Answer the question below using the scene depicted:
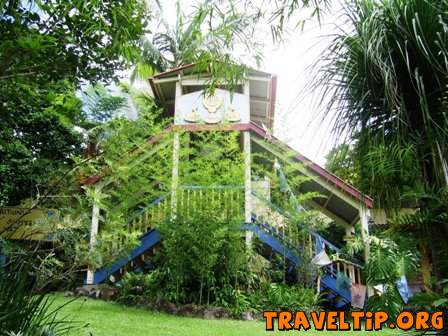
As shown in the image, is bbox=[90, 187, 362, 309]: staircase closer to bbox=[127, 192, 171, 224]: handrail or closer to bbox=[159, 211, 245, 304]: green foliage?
bbox=[127, 192, 171, 224]: handrail

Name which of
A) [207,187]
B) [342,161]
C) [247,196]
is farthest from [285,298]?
[342,161]

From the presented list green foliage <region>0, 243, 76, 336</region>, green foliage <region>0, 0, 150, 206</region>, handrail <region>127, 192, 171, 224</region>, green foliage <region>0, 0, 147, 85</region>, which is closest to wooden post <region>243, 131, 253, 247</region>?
handrail <region>127, 192, 171, 224</region>

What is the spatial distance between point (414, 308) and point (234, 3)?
63.1 inches

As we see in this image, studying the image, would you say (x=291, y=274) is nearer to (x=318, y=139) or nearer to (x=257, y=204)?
(x=257, y=204)

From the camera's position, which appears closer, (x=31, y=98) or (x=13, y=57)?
(x=13, y=57)

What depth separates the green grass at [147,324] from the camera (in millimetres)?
3763

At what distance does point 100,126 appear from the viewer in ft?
10.3

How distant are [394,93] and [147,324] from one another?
384 cm

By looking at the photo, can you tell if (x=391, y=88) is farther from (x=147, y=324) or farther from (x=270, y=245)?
(x=270, y=245)

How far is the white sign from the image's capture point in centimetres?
691

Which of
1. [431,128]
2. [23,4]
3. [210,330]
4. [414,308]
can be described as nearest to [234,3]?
[431,128]

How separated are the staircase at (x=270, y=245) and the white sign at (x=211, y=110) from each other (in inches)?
69.1

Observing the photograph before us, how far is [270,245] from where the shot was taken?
596cm

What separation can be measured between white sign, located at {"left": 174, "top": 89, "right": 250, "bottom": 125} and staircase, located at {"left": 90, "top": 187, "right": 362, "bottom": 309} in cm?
176
